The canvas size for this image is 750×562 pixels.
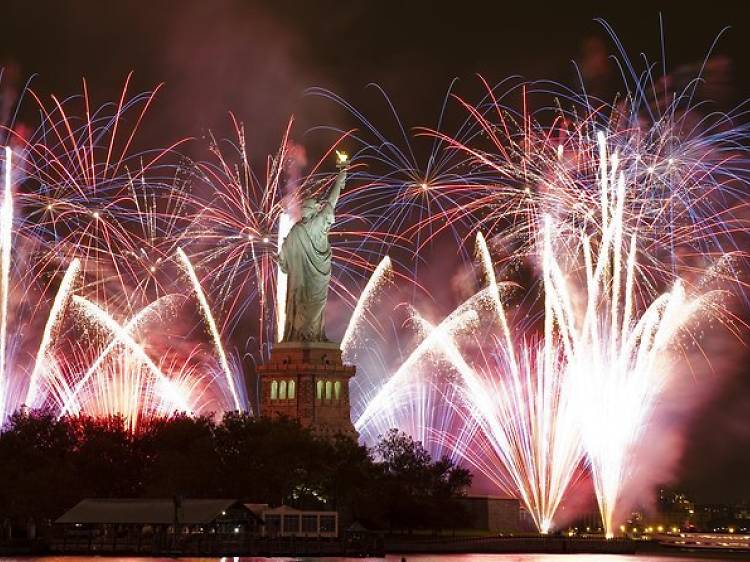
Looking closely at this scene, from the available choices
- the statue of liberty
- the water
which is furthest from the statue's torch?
the water

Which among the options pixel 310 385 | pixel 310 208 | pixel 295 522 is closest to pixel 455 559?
pixel 295 522

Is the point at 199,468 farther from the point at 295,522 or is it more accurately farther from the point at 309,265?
the point at 309,265

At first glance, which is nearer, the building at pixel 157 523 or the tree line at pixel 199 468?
the building at pixel 157 523

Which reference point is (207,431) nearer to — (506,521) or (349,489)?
(349,489)

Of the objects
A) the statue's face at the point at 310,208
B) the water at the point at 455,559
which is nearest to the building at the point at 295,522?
the water at the point at 455,559

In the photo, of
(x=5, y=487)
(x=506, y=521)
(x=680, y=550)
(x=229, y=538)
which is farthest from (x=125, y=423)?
(x=680, y=550)

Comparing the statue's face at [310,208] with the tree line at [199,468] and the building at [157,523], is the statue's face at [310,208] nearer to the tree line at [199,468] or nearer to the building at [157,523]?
the tree line at [199,468]
